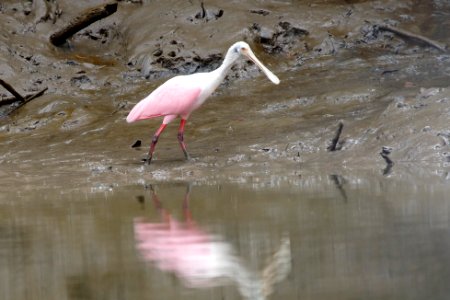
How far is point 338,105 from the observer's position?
11383 mm

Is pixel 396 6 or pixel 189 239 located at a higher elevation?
pixel 396 6

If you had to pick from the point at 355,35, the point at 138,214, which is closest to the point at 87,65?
the point at 355,35

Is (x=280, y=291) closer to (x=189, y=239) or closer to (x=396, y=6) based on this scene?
(x=189, y=239)

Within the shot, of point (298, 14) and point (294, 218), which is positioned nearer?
point (294, 218)

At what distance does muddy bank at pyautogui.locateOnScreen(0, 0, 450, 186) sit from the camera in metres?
9.62

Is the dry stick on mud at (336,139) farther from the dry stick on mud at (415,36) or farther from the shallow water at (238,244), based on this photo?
the dry stick on mud at (415,36)

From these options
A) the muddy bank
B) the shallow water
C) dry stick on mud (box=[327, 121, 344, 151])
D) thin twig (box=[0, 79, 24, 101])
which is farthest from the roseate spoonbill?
thin twig (box=[0, 79, 24, 101])

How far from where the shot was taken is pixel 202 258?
496 cm

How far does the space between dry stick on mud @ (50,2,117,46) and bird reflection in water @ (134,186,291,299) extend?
8444 millimetres

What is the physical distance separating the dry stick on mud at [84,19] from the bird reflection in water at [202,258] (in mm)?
8444

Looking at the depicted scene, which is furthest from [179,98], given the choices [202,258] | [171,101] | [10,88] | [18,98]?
[202,258]

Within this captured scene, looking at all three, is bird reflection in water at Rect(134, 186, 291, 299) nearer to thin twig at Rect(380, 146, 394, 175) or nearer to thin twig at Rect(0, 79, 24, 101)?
thin twig at Rect(380, 146, 394, 175)

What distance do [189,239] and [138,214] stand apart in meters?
1.24

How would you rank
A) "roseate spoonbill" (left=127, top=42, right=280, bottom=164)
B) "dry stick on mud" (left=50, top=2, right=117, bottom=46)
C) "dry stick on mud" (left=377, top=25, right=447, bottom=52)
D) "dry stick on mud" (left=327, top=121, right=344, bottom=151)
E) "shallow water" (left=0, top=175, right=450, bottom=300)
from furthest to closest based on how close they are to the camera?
"dry stick on mud" (left=50, top=2, right=117, bottom=46)
"dry stick on mud" (left=377, top=25, right=447, bottom=52)
"roseate spoonbill" (left=127, top=42, right=280, bottom=164)
"dry stick on mud" (left=327, top=121, right=344, bottom=151)
"shallow water" (left=0, top=175, right=450, bottom=300)
